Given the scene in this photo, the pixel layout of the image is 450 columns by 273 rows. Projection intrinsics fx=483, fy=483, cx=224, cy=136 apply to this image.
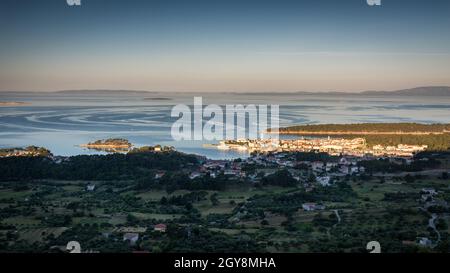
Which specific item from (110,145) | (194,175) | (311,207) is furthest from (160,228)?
(110,145)

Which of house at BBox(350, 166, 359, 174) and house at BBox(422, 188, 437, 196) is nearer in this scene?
house at BBox(422, 188, 437, 196)

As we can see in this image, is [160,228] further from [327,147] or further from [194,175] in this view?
[327,147]

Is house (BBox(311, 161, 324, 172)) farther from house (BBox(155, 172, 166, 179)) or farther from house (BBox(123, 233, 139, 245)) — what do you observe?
house (BBox(123, 233, 139, 245))

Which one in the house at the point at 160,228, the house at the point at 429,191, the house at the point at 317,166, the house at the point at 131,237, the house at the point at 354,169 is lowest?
the house at the point at 317,166

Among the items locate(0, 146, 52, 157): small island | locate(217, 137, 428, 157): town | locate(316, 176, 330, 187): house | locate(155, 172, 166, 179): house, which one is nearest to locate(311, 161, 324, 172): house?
locate(316, 176, 330, 187): house

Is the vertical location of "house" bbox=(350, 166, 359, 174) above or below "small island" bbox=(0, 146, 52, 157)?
below

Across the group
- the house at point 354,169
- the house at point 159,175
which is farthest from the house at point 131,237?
the house at point 354,169

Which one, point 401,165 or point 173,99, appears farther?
point 173,99

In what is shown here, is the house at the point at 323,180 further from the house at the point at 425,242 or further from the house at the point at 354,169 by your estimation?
the house at the point at 425,242
